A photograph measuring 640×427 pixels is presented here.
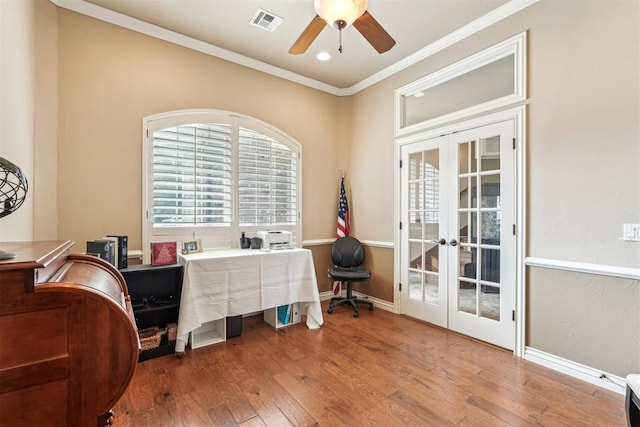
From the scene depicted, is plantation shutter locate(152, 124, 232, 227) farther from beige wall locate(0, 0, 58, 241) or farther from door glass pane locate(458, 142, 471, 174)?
door glass pane locate(458, 142, 471, 174)

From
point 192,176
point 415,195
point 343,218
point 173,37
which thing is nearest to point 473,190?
point 415,195

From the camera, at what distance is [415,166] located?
11.9ft

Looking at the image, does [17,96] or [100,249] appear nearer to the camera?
[17,96]

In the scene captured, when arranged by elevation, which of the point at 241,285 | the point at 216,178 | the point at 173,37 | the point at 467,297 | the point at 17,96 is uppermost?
the point at 173,37

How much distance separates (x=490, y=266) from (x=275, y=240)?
2300mm

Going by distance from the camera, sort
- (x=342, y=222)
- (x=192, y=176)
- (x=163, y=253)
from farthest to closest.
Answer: (x=342, y=222)
(x=192, y=176)
(x=163, y=253)

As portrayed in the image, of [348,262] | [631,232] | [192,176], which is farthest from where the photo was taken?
[348,262]

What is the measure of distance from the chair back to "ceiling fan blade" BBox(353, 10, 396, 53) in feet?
8.07

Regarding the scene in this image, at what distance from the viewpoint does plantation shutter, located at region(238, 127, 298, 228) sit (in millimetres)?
3621

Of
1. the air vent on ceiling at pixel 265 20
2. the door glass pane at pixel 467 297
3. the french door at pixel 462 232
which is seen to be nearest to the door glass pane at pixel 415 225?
the french door at pixel 462 232

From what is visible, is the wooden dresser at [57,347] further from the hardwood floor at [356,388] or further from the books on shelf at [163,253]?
the books on shelf at [163,253]

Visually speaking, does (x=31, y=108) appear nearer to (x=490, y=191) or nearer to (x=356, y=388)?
(x=356, y=388)

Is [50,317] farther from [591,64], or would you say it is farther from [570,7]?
[570,7]

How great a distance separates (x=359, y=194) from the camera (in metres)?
4.36
